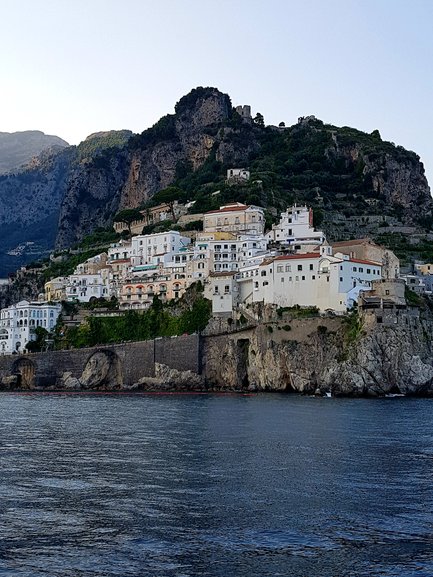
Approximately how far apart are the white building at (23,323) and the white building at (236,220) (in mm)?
21096

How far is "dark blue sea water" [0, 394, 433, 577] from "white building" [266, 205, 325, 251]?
48.2 m

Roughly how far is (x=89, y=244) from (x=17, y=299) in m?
15.4

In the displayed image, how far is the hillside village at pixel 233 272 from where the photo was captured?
80.5 m

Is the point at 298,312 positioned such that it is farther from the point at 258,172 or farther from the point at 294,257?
the point at 258,172

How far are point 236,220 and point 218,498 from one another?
8108 cm

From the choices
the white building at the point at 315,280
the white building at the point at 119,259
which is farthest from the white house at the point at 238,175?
the white building at the point at 315,280

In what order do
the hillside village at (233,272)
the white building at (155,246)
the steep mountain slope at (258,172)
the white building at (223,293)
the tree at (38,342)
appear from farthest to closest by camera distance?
1. the steep mountain slope at (258,172)
2. the white building at (155,246)
3. the tree at (38,342)
4. the white building at (223,293)
5. the hillside village at (233,272)

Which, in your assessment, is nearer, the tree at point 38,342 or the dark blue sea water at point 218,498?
the dark blue sea water at point 218,498

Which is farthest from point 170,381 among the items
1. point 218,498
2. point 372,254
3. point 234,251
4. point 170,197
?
point 218,498

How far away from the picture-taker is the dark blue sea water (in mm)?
20188

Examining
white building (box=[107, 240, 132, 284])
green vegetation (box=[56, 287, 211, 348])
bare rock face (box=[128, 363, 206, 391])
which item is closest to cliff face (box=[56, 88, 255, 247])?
white building (box=[107, 240, 132, 284])

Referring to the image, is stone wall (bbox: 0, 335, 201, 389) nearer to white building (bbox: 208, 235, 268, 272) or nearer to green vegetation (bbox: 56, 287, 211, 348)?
green vegetation (bbox: 56, 287, 211, 348)

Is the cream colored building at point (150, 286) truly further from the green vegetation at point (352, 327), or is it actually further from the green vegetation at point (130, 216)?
the green vegetation at point (130, 216)

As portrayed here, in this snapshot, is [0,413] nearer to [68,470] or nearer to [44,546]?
[68,470]
